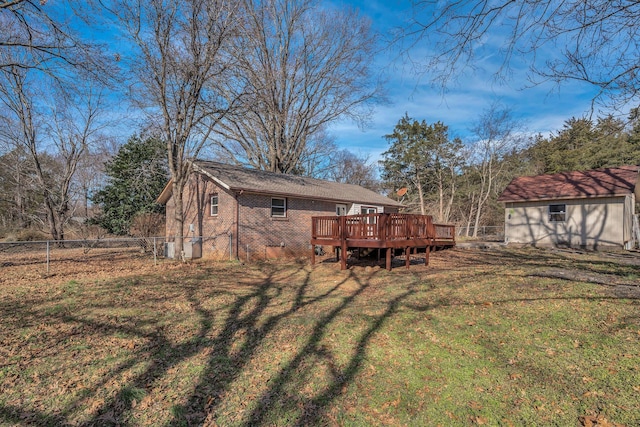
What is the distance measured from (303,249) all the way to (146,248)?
736cm

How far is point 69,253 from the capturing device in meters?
14.8

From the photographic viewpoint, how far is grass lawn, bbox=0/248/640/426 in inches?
114

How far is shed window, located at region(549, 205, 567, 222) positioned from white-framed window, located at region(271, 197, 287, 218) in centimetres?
1304

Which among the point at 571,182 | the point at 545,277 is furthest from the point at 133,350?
the point at 571,182

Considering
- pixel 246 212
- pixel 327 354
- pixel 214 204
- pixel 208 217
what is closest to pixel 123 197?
pixel 208 217

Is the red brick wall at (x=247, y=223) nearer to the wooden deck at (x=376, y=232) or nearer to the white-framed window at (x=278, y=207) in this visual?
the white-framed window at (x=278, y=207)

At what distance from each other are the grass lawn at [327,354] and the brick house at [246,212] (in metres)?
5.30

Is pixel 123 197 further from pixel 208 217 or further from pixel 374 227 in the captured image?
pixel 374 227

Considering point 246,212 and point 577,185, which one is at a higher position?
point 577,185

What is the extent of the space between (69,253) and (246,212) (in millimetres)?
9039

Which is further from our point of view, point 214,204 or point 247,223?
point 214,204

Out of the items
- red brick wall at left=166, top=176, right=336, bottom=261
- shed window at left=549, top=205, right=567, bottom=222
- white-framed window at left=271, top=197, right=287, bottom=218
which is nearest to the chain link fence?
red brick wall at left=166, top=176, right=336, bottom=261

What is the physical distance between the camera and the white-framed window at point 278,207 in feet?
44.7

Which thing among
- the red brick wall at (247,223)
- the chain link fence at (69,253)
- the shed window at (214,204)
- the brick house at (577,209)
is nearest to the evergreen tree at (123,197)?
the chain link fence at (69,253)
